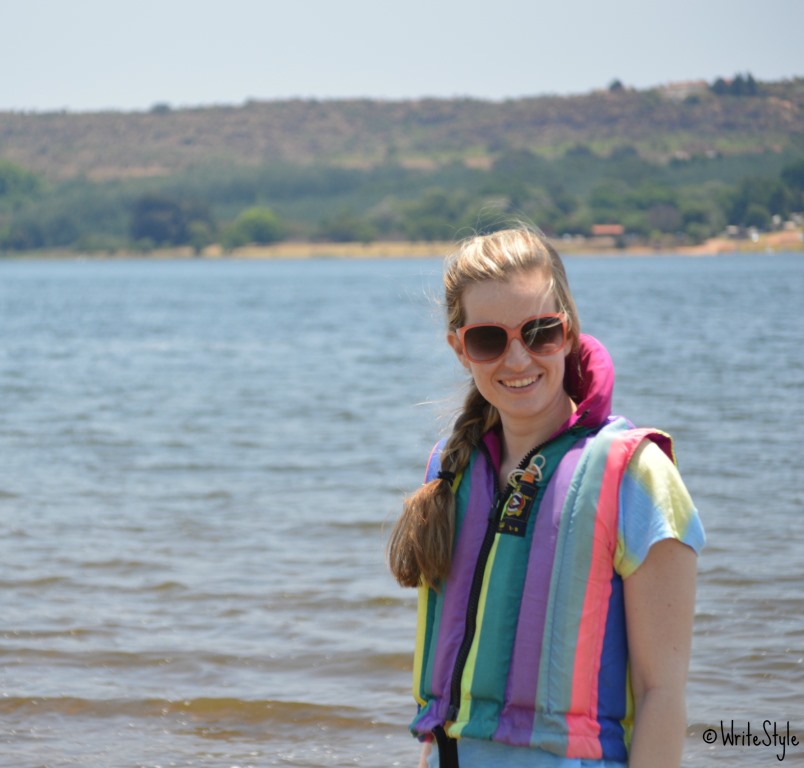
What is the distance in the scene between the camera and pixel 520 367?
239 cm

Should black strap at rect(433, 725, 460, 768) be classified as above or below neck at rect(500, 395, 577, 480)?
below

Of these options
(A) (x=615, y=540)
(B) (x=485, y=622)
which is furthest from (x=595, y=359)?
(B) (x=485, y=622)

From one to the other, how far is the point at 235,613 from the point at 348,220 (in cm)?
16504

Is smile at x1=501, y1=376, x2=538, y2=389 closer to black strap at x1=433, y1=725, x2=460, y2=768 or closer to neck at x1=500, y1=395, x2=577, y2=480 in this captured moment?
neck at x1=500, y1=395, x2=577, y2=480

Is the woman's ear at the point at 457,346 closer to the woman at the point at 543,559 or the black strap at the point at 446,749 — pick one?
the woman at the point at 543,559

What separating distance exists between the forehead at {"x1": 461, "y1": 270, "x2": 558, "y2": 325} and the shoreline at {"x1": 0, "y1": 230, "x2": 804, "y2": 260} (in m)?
137

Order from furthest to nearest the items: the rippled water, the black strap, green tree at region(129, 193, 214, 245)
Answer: green tree at region(129, 193, 214, 245) < the rippled water < the black strap

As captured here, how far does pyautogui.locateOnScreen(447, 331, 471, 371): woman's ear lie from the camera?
2.50m

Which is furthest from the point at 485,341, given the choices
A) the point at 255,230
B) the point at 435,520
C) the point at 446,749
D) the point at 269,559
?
the point at 255,230

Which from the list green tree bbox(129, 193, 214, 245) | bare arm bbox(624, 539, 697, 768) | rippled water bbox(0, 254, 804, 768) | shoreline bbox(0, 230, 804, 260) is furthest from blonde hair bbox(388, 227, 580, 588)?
green tree bbox(129, 193, 214, 245)

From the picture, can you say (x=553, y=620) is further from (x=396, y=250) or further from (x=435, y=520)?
(x=396, y=250)

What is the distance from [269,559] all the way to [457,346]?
261 inches

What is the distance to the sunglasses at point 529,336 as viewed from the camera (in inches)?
94.2

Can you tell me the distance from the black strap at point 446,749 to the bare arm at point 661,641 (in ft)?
1.05
